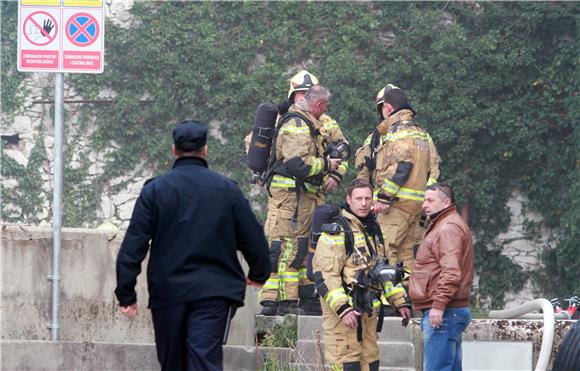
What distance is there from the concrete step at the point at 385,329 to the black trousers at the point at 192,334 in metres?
3.40

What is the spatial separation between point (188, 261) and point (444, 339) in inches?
104

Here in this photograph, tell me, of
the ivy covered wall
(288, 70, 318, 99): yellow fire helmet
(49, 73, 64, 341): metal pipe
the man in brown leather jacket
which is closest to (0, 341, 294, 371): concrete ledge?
(49, 73, 64, 341): metal pipe

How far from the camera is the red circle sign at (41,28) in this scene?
30.7 feet

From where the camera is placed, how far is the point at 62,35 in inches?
368

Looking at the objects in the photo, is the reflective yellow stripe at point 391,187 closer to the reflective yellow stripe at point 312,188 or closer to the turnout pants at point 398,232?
the turnout pants at point 398,232

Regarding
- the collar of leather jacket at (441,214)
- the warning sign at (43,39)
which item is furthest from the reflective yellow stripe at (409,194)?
the warning sign at (43,39)

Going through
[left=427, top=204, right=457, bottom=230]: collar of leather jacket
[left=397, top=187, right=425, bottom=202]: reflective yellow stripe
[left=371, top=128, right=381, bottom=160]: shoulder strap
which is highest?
[left=371, top=128, right=381, bottom=160]: shoulder strap

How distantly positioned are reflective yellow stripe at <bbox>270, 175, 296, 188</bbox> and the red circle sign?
7.38ft

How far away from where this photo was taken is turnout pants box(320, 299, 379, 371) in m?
8.31

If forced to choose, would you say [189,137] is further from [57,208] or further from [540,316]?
[540,316]

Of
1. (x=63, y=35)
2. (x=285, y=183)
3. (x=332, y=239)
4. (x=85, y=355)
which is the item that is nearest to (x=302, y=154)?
(x=285, y=183)

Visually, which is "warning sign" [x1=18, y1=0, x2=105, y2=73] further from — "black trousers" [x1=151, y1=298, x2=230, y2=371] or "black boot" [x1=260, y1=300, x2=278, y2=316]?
"black trousers" [x1=151, y1=298, x2=230, y2=371]

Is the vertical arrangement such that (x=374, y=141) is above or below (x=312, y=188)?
above

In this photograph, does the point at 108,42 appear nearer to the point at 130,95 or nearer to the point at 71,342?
the point at 130,95
